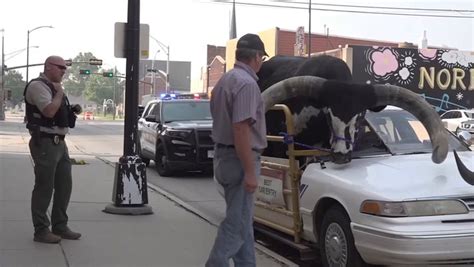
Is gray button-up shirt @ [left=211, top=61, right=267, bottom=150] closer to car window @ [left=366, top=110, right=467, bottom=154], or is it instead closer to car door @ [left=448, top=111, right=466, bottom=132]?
car window @ [left=366, top=110, right=467, bottom=154]

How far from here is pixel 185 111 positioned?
14648 millimetres

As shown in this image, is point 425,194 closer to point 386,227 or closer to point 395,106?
point 386,227

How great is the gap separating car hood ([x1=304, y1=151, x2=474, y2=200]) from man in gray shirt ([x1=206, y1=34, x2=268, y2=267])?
3.75 feet

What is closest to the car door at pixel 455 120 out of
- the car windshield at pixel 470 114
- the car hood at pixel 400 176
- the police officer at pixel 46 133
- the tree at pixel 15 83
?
the car windshield at pixel 470 114

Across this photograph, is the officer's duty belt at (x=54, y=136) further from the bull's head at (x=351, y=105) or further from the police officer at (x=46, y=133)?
the bull's head at (x=351, y=105)

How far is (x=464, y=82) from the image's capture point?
1655 inches

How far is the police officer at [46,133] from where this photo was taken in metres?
5.95

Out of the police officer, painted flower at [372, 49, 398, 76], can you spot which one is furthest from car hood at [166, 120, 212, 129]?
painted flower at [372, 49, 398, 76]

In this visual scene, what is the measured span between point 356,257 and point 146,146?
1085cm

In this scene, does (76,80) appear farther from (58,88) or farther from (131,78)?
(58,88)

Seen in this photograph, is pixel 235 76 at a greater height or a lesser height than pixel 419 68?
lesser

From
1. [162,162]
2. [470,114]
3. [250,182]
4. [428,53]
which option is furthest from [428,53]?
[250,182]

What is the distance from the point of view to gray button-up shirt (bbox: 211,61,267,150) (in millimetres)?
4172

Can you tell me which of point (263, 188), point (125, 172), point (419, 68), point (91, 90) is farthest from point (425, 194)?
point (91, 90)
